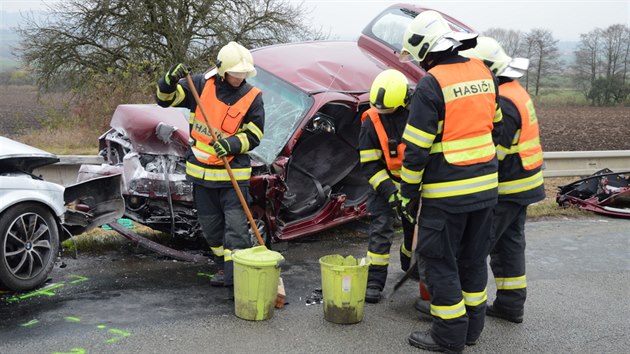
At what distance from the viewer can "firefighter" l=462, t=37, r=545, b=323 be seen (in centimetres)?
445

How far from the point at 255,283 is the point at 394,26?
15.3 feet

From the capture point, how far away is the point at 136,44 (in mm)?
17750

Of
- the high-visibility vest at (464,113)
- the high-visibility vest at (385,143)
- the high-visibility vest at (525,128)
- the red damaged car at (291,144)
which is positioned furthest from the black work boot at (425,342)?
the red damaged car at (291,144)

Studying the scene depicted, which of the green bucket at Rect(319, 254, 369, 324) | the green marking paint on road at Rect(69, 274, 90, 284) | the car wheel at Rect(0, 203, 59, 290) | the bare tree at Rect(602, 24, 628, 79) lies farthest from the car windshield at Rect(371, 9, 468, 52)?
the bare tree at Rect(602, 24, 628, 79)

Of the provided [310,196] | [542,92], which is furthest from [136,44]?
[542,92]

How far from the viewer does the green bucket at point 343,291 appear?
14.2ft

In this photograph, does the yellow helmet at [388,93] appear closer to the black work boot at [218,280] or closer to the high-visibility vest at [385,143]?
the high-visibility vest at [385,143]

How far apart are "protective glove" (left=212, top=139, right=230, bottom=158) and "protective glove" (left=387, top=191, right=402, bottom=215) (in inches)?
47.9

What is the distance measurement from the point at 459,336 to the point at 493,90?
59.5 inches

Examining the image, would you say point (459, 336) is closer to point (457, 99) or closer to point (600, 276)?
point (457, 99)

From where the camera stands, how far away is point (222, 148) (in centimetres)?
462

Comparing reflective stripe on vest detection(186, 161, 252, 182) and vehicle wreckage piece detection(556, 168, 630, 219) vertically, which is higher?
reflective stripe on vest detection(186, 161, 252, 182)

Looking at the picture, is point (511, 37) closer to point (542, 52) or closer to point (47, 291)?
point (542, 52)

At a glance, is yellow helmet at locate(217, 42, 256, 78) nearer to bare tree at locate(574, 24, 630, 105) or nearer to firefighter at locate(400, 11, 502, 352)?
firefighter at locate(400, 11, 502, 352)
